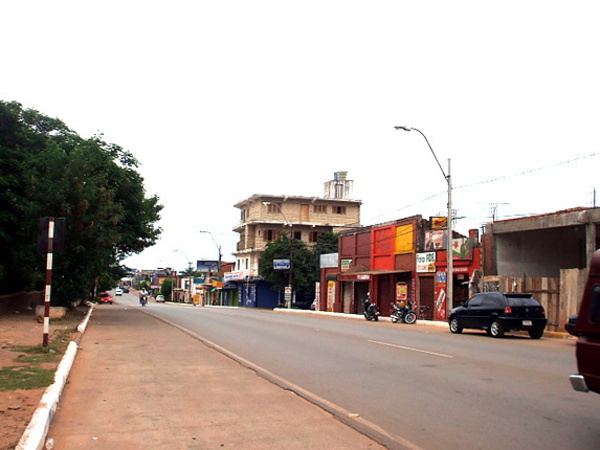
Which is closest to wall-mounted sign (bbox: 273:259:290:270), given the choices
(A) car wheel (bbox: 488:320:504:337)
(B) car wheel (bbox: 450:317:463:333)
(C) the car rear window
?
(B) car wheel (bbox: 450:317:463:333)

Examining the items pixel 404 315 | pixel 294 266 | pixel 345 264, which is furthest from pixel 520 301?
pixel 294 266

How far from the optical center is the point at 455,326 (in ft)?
78.2

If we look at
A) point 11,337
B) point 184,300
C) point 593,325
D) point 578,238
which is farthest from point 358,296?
point 184,300

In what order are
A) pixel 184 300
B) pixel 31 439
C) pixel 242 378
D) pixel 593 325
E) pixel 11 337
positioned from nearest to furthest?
pixel 31 439
pixel 593 325
pixel 242 378
pixel 11 337
pixel 184 300

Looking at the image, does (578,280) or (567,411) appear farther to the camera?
(578,280)

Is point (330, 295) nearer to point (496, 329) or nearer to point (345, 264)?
point (345, 264)

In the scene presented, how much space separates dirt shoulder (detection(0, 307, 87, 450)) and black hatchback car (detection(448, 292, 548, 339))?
45.8 ft

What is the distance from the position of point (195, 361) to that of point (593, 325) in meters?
8.95

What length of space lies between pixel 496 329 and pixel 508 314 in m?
0.74

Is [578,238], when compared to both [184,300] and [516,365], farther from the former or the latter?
[184,300]

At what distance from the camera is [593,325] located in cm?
644

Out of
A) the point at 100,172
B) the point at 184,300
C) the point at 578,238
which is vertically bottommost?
the point at 184,300

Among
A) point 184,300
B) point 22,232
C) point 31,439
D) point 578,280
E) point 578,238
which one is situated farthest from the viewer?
point 184,300

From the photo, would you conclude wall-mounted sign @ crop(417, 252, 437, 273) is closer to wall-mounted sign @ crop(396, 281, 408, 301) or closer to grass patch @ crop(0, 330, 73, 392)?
wall-mounted sign @ crop(396, 281, 408, 301)
